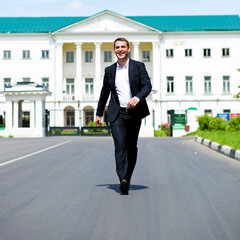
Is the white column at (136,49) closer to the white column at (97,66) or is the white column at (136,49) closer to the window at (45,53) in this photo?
the white column at (97,66)

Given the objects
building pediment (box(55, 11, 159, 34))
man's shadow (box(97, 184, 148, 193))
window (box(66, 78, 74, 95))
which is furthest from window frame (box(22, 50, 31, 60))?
man's shadow (box(97, 184, 148, 193))

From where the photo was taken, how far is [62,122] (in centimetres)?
5306

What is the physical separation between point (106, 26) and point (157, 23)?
7318 mm

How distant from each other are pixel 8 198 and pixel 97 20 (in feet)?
170

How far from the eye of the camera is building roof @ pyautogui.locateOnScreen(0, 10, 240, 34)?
58469 mm

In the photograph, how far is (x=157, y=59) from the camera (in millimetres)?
57688

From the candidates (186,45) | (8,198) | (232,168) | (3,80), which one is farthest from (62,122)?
(8,198)

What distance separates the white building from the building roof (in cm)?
12

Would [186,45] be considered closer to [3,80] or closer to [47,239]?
[3,80]

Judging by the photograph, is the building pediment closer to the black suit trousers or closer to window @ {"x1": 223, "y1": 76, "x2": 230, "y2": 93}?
window @ {"x1": 223, "y1": 76, "x2": 230, "y2": 93}

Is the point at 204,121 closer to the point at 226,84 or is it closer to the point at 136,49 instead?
the point at 136,49

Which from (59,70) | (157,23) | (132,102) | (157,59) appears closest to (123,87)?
(132,102)

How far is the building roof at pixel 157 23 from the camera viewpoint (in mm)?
58469

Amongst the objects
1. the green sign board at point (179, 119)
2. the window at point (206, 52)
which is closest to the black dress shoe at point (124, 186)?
the green sign board at point (179, 119)
